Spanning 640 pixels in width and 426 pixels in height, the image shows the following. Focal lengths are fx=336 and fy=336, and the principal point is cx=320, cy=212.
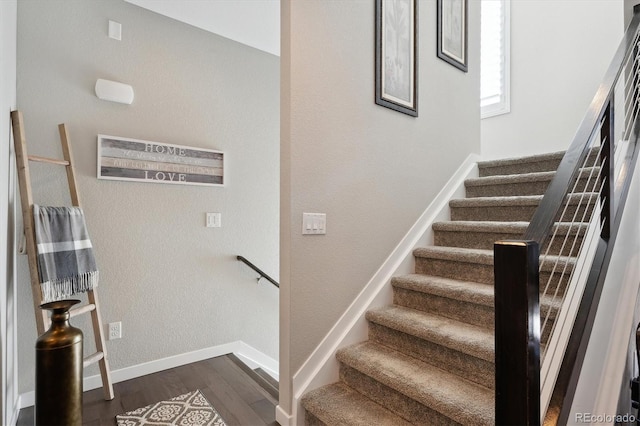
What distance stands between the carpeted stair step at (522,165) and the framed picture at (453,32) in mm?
882

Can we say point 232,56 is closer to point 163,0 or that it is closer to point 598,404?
point 163,0

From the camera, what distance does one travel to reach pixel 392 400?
1.64 meters

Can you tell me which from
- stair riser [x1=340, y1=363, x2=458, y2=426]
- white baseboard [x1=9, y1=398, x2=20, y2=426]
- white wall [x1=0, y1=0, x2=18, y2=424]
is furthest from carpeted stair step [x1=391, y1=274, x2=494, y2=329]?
white baseboard [x1=9, y1=398, x2=20, y2=426]

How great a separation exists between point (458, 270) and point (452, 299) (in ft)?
0.90

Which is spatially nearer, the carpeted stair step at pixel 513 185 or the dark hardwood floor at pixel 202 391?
the dark hardwood floor at pixel 202 391

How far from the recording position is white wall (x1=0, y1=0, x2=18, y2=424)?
1.54 meters

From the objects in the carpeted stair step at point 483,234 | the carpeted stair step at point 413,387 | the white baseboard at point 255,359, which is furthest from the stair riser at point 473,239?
the white baseboard at point 255,359

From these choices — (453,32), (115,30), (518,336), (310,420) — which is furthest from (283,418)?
(453,32)

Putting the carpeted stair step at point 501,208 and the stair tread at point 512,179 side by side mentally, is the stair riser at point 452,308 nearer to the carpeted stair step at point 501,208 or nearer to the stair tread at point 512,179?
the carpeted stair step at point 501,208

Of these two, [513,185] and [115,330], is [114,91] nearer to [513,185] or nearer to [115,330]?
[115,330]

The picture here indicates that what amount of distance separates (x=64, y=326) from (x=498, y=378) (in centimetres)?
117

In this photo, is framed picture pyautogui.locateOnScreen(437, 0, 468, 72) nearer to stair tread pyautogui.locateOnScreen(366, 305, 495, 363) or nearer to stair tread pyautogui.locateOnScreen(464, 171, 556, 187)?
stair tread pyautogui.locateOnScreen(464, 171, 556, 187)

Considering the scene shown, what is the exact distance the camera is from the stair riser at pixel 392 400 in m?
1.48

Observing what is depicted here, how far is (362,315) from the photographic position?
209 cm
